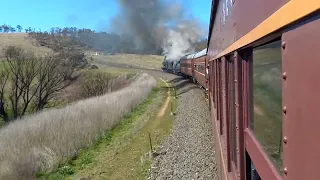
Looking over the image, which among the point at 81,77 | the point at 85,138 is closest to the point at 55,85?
the point at 81,77

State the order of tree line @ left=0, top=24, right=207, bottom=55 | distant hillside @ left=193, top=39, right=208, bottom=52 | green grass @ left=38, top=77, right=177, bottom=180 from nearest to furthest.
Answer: green grass @ left=38, top=77, right=177, bottom=180 < distant hillside @ left=193, top=39, right=208, bottom=52 < tree line @ left=0, top=24, right=207, bottom=55

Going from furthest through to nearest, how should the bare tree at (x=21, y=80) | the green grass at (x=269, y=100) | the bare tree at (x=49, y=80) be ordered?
1. the bare tree at (x=49, y=80)
2. the bare tree at (x=21, y=80)
3. the green grass at (x=269, y=100)

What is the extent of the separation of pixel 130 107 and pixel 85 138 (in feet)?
28.8

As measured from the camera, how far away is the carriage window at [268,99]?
164 centimetres

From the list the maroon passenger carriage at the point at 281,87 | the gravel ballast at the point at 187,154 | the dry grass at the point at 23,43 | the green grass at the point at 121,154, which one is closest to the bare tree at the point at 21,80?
the green grass at the point at 121,154

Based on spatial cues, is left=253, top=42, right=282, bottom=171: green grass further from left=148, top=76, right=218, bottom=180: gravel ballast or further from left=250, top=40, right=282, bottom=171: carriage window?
left=148, top=76, right=218, bottom=180: gravel ballast

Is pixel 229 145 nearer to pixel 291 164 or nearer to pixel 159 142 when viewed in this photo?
pixel 291 164

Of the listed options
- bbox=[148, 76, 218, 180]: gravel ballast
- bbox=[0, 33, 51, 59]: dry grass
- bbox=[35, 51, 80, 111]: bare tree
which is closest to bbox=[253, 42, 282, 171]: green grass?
bbox=[148, 76, 218, 180]: gravel ballast

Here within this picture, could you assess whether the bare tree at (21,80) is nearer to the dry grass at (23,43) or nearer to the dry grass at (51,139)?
the dry grass at (51,139)

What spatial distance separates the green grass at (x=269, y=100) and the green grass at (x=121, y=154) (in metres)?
8.17

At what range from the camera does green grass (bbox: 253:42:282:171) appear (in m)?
1.64

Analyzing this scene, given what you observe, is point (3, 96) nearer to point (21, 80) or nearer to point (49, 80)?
point (21, 80)

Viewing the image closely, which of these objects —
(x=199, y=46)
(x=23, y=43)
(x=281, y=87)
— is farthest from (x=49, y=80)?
(x=23, y=43)

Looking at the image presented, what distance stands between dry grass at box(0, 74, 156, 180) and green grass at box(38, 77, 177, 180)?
0.38 m
